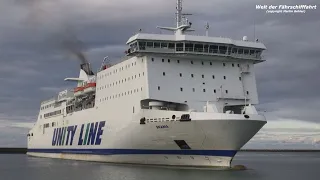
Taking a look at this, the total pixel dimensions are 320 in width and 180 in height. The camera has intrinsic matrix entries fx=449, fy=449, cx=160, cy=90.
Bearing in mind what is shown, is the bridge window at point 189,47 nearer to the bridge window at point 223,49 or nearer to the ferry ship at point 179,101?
the ferry ship at point 179,101

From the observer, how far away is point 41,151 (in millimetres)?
46375

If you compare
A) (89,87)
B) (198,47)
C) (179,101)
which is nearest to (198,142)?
(179,101)

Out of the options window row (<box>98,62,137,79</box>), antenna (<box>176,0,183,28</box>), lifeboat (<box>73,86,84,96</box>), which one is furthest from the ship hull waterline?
lifeboat (<box>73,86,84,96</box>)

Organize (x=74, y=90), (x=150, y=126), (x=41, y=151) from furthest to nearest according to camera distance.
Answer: (x=41, y=151)
(x=74, y=90)
(x=150, y=126)

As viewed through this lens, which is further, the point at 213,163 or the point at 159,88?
the point at 159,88

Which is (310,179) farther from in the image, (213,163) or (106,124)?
(106,124)

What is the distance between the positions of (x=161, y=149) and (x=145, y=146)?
1097mm

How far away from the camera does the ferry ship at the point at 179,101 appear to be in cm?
2377

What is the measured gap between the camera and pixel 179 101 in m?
25.7

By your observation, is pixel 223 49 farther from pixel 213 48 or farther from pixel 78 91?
pixel 78 91

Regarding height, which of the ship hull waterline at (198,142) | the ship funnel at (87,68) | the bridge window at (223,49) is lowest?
the ship hull waterline at (198,142)

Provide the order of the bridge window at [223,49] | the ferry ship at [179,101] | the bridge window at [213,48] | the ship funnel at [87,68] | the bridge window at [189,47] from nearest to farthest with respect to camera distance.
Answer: the ferry ship at [179,101]
the bridge window at [189,47]
the bridge window at [213,48]
the bridge window at [223,49]
the ship funnel at [87,68]

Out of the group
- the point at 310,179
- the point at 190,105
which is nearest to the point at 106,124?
the point at 190,105

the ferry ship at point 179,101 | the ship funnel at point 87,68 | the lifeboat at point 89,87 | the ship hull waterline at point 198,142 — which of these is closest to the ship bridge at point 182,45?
the ferry ship at point 179,101
